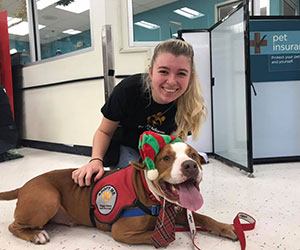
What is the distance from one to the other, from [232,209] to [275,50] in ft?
5.12

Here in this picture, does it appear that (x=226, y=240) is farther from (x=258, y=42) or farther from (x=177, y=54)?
(x=258, y=42)

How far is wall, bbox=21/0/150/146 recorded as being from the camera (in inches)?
108

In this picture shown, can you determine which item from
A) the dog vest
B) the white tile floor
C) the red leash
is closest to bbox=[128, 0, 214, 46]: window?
the white tile floor

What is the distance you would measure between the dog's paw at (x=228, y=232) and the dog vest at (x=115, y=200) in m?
0.30

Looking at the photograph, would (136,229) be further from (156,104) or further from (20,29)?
(20,29)

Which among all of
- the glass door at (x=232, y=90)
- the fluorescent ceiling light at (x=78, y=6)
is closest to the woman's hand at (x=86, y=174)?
the glass door at (x=232, y=90)

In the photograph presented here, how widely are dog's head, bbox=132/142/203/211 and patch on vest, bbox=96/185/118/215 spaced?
16cm

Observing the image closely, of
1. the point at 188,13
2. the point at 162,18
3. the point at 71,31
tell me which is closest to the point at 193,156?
the point at 71,31

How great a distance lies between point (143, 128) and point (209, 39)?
153cm

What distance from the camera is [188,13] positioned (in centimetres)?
398

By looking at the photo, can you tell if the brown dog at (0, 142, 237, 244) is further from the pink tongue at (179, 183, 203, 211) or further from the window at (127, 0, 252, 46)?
the window at (127, 0, 252, 46)

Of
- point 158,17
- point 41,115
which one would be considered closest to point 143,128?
point 41,115

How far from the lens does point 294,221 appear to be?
4.09 feet

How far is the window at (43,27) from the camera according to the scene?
3.46 m
